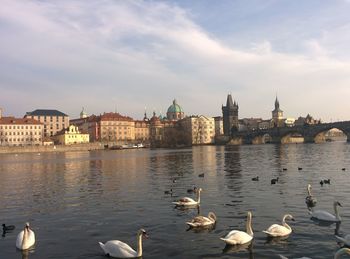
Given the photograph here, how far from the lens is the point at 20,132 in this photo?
178 m

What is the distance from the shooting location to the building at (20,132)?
174 metres

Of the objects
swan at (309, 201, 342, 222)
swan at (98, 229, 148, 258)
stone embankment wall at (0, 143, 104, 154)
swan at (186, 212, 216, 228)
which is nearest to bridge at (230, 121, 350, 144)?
stone embankment wall at (0, 143, 104, 154)

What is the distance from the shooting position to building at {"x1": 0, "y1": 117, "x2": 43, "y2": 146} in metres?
174

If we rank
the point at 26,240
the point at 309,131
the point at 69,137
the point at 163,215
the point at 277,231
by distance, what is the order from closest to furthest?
the point at 26,240
the point at 277,231
the point at 163,215
the point at 309,131
the point at 69,137

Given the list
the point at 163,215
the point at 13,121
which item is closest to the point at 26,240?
the point at 163,215

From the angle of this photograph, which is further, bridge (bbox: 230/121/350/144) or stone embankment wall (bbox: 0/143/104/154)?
bridge (bbox: 230/121/350/144)

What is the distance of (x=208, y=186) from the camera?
33.1 meters

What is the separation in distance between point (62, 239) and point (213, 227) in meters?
6.19

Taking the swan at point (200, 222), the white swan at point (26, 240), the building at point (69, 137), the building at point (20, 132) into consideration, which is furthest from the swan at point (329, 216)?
the building at point (20, 132)

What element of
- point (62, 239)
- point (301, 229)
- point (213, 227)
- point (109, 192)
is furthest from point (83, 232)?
Answer: point (109, 192)

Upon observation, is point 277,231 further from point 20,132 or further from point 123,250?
point 20,132

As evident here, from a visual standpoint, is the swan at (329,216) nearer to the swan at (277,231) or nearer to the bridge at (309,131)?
the swan at (277,231)

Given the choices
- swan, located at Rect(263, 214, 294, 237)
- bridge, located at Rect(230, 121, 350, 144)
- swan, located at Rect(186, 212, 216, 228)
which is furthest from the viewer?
bridge, located at Rect(230, 121, 350, 144)

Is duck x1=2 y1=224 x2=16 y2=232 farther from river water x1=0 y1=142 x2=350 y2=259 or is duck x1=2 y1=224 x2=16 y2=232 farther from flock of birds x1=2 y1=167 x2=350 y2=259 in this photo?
river water x1=0 y1=142 x2=350 y2=259
